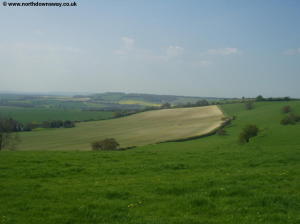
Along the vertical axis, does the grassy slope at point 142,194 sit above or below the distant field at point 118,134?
above

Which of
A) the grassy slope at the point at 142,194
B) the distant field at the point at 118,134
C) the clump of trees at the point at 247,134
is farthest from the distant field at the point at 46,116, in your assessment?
the grassy slope at the point at 142,194

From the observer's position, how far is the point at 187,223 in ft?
25.9

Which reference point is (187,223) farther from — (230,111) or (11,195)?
(230,111)

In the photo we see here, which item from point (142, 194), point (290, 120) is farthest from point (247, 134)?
point (142, 194)

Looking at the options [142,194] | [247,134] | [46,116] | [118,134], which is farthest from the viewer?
[46,116]

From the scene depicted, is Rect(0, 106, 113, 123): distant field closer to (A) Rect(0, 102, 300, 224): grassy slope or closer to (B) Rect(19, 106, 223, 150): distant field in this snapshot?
(B) Rect(19, 106, 223, 150): distant field

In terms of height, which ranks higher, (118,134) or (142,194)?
(142,194)

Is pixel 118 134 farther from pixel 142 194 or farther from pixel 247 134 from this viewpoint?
pixel 142 194

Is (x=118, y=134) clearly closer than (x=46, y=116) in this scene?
Yes

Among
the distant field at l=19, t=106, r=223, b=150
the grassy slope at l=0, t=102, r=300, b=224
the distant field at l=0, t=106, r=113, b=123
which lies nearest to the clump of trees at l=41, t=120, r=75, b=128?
the distant field at l=19, t=106, r=223, b=150

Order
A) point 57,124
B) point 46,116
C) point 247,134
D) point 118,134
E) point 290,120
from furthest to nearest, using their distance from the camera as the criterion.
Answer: point 46,116 → point 57,124 → point 118,134 → point 290,120 → point 247,134

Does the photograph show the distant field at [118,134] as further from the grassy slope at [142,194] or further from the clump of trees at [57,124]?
the grassy slope at [142,194]


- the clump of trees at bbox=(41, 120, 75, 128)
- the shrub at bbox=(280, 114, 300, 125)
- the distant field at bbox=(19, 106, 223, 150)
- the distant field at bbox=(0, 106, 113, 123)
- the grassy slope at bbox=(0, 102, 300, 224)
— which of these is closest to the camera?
the grassy slope at bbox=(0, 102, 300, 224)

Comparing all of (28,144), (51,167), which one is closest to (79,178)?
(51,167)
